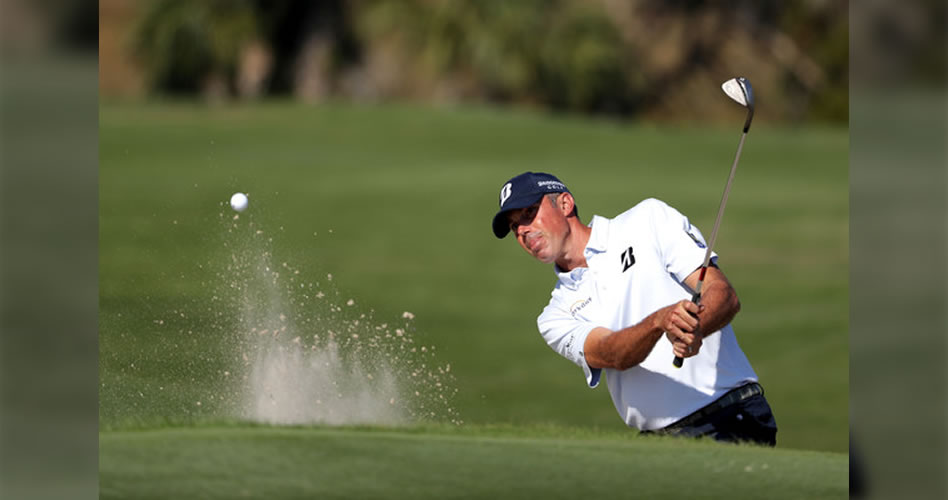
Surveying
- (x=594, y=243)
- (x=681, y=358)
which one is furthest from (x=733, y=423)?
(x=594, y=243)

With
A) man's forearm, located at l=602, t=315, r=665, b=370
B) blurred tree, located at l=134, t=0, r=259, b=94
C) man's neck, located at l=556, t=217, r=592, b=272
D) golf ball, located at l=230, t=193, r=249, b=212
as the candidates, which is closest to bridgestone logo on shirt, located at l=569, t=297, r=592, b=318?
man's neck, located at l=556, t=217, r=592, b=272

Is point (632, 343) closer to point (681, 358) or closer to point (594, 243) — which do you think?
point (681, 358)

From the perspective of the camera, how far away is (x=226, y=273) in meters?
5.40

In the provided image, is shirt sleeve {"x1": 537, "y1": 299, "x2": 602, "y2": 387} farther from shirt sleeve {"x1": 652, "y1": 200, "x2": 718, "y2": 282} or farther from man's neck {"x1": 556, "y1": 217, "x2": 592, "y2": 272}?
shirt sleeve {"x1": 652, "y1": 200, "x2": 718, "y2": 282}

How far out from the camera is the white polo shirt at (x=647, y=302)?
166 inches

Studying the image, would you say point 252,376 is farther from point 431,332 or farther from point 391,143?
point 391,143

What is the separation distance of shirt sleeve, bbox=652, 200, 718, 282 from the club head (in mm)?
373

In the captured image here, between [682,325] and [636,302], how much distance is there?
1.25 ft

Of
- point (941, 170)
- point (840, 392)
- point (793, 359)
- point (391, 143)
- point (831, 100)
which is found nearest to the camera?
point (941, 170)

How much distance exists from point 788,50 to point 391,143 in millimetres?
13325

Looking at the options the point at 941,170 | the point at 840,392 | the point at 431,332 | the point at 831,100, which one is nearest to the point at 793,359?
the point at 840,392

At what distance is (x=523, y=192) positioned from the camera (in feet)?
14.0

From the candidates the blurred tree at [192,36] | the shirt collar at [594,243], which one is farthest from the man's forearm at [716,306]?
the blurred tree at [192,36]

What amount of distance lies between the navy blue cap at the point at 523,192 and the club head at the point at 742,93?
0.64 m
